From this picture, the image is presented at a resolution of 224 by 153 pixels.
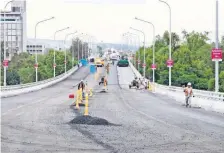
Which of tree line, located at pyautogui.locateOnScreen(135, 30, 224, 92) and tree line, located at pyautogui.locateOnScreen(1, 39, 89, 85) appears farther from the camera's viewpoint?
tree line, located at pyautogui.locateOnScreen(1, 39, 89, 85)

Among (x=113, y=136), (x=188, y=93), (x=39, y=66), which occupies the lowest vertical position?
(x=113, y=136)

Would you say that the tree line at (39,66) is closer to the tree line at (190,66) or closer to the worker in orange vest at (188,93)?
the tree line at (190,66)

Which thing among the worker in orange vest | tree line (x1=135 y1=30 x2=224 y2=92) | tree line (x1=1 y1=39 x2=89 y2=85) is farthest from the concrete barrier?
tree line (x1=1 y1=39 x2=89 y2=85)

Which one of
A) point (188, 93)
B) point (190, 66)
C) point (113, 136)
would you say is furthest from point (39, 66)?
point (113, 136)

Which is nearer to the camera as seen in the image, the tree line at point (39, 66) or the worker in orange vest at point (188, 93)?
the worker in orange vest at point (188, 93)

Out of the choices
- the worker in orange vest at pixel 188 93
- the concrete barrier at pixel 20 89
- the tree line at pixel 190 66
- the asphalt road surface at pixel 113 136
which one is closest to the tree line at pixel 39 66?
the tree line at pixel 190 66

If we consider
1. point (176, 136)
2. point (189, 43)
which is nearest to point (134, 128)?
point (176, 136)

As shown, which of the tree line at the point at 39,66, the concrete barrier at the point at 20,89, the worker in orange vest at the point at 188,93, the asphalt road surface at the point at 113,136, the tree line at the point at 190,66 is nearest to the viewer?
the asphalt road surface at the point at 113,136

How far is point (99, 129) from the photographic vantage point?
20766 mm

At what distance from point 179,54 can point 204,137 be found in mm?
108137

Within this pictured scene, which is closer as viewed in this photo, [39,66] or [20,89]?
[20,89]

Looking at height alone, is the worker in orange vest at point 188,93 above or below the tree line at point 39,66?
below

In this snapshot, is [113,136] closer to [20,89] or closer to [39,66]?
[20,89]

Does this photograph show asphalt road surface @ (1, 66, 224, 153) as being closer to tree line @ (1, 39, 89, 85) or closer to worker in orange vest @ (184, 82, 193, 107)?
worker in orange vest @ (184, 82, 193, 107)
